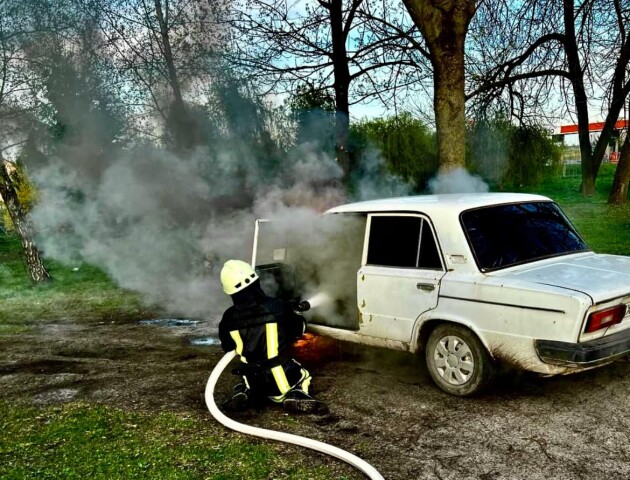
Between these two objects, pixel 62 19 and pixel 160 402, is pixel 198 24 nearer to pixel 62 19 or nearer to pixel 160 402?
pixel 62 19

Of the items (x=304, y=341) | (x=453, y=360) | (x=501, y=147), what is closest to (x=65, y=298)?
(x=304, y=341)

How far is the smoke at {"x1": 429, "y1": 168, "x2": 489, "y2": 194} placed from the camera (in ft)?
26.4

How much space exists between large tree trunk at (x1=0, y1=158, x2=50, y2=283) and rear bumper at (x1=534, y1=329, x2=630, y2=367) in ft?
39.3

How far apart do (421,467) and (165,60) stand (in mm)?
13351

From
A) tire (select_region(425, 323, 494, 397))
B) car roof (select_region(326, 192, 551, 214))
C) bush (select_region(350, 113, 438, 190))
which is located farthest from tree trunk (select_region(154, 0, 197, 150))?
tire (select_region(425, 323, 494, 397))

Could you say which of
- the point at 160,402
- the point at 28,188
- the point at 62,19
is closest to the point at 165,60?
the point at 62,19

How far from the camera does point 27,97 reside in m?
12.9

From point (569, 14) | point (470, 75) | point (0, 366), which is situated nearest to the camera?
point (0, 366)

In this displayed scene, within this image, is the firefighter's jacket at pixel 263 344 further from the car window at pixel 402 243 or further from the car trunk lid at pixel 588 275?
the car trunk lid at pixel 588 275

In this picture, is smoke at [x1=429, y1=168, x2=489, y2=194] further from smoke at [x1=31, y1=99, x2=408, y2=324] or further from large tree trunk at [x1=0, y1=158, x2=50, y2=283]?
large tree trunk at [x1=0, y1=158, x2=50, y2=283]

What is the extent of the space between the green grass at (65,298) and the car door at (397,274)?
17.9 ft

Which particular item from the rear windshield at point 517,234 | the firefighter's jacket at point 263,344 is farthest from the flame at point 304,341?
the rear windshield at point 517,234

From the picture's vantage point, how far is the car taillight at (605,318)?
4004mm

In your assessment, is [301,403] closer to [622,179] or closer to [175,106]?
[175,106]
